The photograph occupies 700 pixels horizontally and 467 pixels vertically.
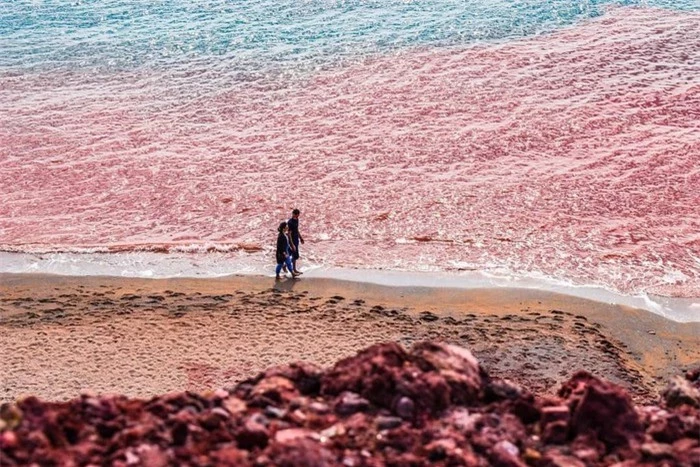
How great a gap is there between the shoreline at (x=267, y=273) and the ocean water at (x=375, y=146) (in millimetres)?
71

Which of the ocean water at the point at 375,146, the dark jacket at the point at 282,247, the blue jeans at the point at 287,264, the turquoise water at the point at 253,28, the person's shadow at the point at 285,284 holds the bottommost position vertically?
the person's shadow at the point at 285,284

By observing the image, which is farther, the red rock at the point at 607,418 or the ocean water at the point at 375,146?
the ocean water at the point at 375,146

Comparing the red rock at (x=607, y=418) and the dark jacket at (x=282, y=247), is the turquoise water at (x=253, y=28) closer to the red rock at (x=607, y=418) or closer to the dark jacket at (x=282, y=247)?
the dark jacket at (x=282, y=247)

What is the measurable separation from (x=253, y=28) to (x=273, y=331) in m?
27.0

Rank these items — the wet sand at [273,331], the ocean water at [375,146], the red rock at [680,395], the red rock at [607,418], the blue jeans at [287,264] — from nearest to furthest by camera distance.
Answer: the red rock at [607,418]
the red rock at [680,395]
the wet sand at [273,331]
the blue jeans at [287,264]
the ocean water at [375,146]

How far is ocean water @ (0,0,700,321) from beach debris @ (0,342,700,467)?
741 cm

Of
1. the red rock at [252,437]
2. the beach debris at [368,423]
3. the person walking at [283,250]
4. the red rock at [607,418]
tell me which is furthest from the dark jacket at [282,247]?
the red rock at [607,418]

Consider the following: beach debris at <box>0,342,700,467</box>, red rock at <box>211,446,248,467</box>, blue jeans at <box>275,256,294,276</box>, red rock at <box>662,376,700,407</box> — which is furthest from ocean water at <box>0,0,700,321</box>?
red rock at <box>211,446,248,467</box>

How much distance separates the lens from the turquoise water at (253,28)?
3300 cm

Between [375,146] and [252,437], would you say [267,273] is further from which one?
[252,437]

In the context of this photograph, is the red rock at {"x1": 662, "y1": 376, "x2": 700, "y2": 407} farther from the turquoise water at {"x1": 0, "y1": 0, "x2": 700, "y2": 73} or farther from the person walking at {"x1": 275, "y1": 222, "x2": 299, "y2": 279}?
the turquoise water at {"x1": 0, "y1": 0, "x2": 700, "y2": 73}

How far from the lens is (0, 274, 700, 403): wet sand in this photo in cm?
1207

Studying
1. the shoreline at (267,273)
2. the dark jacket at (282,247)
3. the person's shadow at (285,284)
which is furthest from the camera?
the dark jacket at (282,247)

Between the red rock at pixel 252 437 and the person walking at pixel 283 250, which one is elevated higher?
the person walking at pixel 283 250
